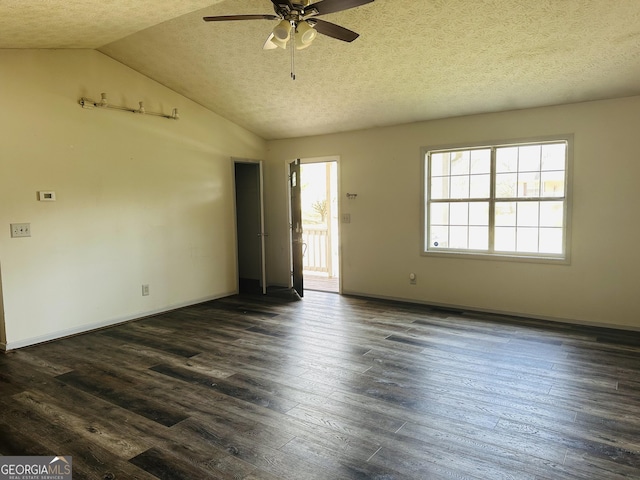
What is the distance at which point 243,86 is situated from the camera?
499cm

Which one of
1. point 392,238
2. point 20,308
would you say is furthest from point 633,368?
point 20,308

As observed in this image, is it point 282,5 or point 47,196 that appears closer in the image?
point 282,5

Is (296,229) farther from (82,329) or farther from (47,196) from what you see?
(47,196)

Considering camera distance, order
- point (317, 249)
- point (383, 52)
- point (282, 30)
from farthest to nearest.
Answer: point (317, 249) → point (383, 52) → point (282, 30)

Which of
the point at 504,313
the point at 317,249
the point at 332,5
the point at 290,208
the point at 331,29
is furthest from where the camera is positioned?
the point at 317,249

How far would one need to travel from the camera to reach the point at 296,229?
20.3 ft

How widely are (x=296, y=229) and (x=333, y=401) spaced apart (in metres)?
3.61

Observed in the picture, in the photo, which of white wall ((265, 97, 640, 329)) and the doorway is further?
the doorway

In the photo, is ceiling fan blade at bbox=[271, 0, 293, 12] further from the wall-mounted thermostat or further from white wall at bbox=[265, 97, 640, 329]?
white wall at bbox=[265, 97, 640, 329]

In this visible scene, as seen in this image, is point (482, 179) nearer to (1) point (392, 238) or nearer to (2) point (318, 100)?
(1) point (392, 238)

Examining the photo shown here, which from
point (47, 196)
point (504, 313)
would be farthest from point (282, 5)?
point (504, 313)

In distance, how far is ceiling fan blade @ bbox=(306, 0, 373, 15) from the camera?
2391mm

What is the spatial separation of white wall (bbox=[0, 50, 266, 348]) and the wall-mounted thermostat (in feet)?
0.17

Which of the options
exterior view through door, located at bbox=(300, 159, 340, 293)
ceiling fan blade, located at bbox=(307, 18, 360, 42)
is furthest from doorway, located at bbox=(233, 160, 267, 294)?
ceiling fan blade, located at bbox=(307, 18, 360, 42)
